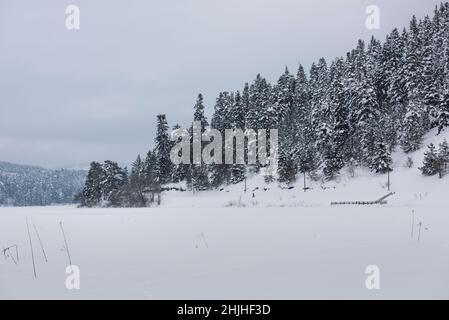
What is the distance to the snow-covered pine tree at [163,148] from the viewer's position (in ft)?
245

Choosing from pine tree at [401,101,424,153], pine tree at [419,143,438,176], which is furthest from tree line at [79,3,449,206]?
pine tree at [419,143,438,176]

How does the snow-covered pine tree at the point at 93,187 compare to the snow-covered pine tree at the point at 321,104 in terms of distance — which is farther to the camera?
the snow-covered pine tree at the point at 93,187

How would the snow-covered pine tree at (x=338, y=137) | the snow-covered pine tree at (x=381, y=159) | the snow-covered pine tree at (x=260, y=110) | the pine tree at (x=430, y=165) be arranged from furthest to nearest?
the snow-covered pine tree at (x=260, y=110), the snow-covered pine tree at (x=338, y=137), the snow-covered pine tree at (x=381, y=159), the pine tree at (x=430, y=165)

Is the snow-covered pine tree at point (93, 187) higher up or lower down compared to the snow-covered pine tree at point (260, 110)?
lower down

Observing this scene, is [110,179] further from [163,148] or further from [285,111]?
[285,111]

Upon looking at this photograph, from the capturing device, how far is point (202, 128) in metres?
73.1

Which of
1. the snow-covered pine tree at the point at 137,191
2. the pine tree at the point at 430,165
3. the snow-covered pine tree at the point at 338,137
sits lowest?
the snow-covered pine tree at the point at 137,191

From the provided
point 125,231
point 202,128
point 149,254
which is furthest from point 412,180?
point 149,254

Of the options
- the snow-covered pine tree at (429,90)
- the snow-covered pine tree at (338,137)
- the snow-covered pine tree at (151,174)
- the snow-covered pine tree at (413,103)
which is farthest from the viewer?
the snow-covered pine tree at (151,174)

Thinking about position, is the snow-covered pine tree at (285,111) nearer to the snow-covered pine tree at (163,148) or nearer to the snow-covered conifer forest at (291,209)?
the snow-covered conifer forest at (291,209)

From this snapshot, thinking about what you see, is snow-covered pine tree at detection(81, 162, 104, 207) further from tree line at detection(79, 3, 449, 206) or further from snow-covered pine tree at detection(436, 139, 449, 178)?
snow-covered pine tree at detection(436, 139, 449, 178)

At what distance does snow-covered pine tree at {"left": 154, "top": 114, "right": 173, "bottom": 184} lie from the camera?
A: 74.8 m

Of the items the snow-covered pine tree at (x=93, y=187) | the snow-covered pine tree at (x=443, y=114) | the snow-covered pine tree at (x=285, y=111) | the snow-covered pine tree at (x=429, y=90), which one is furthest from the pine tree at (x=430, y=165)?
the snow-covered pine tree at (x=93, y=187)

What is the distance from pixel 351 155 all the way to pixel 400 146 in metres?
6.83
